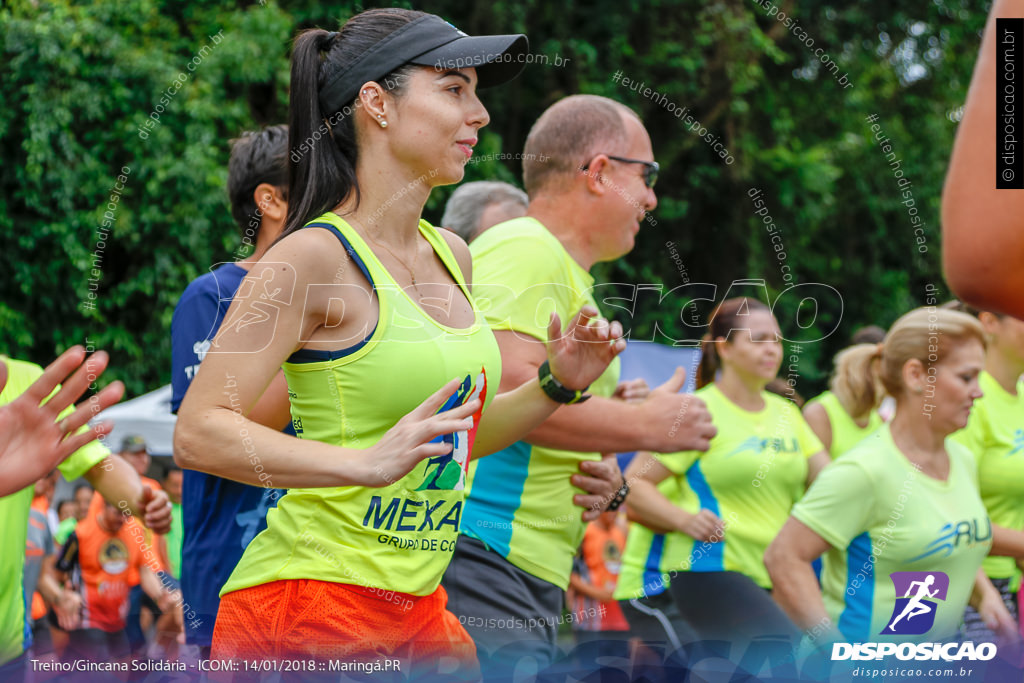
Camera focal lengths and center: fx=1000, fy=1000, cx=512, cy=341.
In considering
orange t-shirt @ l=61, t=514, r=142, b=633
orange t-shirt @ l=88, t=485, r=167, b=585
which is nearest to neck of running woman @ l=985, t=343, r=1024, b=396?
orange t-shirt @ l=88, t=485, r=167, b=585

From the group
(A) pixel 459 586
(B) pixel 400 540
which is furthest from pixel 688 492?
(B) pixel 400 540

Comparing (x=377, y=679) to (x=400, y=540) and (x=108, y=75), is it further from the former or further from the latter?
(x=108, y=75)

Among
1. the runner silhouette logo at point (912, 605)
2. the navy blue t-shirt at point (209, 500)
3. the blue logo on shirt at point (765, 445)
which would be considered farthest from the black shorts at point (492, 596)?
the blue logo on shirt at point (765, 445)

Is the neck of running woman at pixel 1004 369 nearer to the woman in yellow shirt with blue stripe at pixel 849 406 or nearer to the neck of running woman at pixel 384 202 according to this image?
the woman in yellow shirt with blue stripe at pixel 849 406

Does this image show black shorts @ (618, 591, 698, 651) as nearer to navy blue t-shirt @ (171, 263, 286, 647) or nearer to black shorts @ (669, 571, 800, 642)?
black shorts @ (669, 571, 800, 642)

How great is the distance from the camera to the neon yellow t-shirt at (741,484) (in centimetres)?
442

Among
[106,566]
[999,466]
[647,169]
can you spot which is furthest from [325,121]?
[106,566]

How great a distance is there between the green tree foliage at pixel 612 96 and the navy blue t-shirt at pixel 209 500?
5.88ft

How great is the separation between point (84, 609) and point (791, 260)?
28.4 feet

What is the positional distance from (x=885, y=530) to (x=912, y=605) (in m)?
0.29

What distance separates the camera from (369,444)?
1.90 m

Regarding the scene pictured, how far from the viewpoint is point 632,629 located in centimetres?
441

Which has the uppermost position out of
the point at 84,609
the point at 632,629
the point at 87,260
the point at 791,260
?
the point at 791,260

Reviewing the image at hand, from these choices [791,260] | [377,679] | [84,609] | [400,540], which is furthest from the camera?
[791,260]
